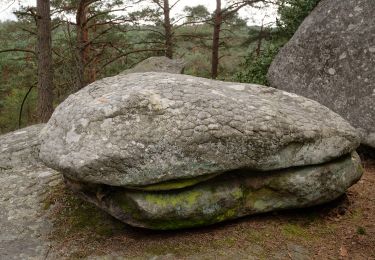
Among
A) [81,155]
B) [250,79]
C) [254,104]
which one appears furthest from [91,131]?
[250,79]

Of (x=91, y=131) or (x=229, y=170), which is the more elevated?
(x=91, y=131)

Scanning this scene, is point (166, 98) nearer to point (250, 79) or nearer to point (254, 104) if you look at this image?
point (254, 104)

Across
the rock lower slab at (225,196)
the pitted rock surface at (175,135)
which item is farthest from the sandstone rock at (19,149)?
the rock lower slab at (225,196)

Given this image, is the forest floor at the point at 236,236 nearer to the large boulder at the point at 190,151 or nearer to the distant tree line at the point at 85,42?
the large boulder at the point at 190,151

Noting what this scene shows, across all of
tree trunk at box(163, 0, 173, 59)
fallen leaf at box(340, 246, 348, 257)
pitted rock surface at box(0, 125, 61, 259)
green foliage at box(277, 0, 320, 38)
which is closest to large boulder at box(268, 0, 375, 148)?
green foliage at box(277, 0, 320, 38)

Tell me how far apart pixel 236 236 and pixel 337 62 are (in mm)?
4037

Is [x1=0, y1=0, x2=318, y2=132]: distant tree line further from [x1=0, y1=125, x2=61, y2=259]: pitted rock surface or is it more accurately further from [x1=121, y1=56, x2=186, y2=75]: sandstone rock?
[x1=0, y1=125, x2=61, y2=259]: pitted rock surface

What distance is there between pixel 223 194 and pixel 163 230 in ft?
2.49

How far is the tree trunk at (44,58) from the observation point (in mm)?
8512

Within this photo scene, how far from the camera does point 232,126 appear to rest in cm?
385

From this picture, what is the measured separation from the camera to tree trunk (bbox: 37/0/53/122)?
8512 mm

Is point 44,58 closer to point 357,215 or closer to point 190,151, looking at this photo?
point 190,151

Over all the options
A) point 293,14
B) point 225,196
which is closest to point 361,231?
point 225,196

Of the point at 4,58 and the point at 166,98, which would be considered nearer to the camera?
the point at 166,98
